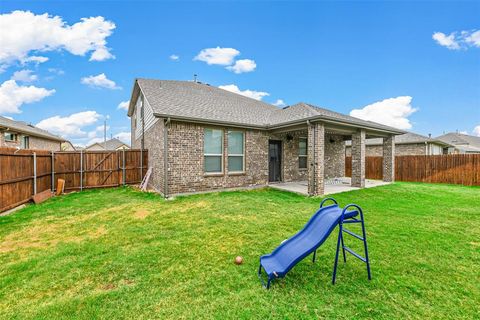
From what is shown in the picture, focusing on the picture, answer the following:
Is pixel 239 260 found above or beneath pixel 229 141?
beneath

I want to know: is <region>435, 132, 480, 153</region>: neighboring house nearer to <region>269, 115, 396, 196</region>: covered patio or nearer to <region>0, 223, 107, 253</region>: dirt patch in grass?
<region>269, 115, 396, 196</region>: covered patio

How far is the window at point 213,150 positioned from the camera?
9328 millimetres

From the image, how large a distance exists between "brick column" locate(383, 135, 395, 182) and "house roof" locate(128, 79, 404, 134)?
0.72 metres

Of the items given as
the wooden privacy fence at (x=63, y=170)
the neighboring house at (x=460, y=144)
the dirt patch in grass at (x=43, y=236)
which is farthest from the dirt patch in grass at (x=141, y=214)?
the neighboring house at (x=460, y=144)

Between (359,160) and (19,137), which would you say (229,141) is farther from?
(19,137)

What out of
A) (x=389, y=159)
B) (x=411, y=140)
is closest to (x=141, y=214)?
(x=389, y=159)

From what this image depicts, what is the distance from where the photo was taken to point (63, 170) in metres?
10.2

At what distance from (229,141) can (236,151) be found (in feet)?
1.99

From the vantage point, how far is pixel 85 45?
38.8ft

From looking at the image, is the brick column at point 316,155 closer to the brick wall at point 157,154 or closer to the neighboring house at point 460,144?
the brick wall at point 157,154

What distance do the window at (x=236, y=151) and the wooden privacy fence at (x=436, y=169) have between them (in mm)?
11006

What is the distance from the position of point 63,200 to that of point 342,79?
19.3 metres

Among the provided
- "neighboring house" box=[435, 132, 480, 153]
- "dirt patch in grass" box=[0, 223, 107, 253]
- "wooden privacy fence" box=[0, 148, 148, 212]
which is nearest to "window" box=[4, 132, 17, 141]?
"wooden privacy fence" box=[0, 148, 148, 212]

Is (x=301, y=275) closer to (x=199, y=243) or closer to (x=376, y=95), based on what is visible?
(x=199, y=243)
